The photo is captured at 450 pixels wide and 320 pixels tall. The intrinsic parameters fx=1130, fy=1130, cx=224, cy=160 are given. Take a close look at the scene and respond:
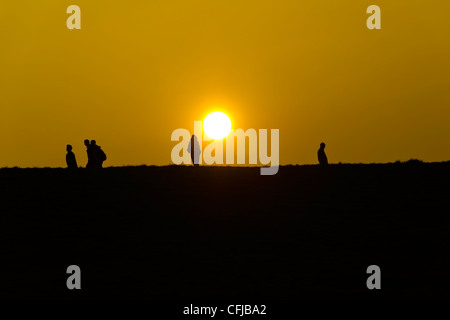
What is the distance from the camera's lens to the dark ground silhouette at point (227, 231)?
36375 mm

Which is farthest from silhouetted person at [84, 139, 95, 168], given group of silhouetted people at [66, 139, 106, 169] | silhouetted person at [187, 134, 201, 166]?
silhouetted person at [187, 134, 201, 166]

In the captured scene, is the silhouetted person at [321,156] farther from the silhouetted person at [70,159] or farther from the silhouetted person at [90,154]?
the silhouetted person at [70,159]

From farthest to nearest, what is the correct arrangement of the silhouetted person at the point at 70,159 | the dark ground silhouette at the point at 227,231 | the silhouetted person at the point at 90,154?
the silhouetted person at the point at 90,154 < the silhouetted person at the point at 70,159 < the dark ground silhouette at the point at 227,231

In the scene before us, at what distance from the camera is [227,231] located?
41.2 meters

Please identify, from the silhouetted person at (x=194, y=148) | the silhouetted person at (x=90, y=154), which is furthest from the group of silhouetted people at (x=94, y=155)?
the silhouetted person at (x=194, y=148)

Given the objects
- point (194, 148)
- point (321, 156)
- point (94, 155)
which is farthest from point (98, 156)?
point (321, 156)

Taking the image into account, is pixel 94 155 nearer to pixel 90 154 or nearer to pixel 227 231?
pixel 90 154

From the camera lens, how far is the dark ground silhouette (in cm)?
3638

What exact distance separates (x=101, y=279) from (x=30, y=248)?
162 inches

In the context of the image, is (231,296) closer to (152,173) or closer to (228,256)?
(228,256)

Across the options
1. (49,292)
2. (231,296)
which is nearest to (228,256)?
(231,296)

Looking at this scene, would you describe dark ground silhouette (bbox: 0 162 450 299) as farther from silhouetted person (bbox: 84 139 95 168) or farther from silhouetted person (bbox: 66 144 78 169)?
silhouetted person (bbox: 84 139 95 168)

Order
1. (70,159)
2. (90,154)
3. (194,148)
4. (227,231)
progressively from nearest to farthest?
1. (227,231)
2. (70,159)
3. (90,154)
4. (194,148)

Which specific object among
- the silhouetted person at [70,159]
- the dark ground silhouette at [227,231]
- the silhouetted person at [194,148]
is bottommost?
the dark ground silhouette at [227,231]
